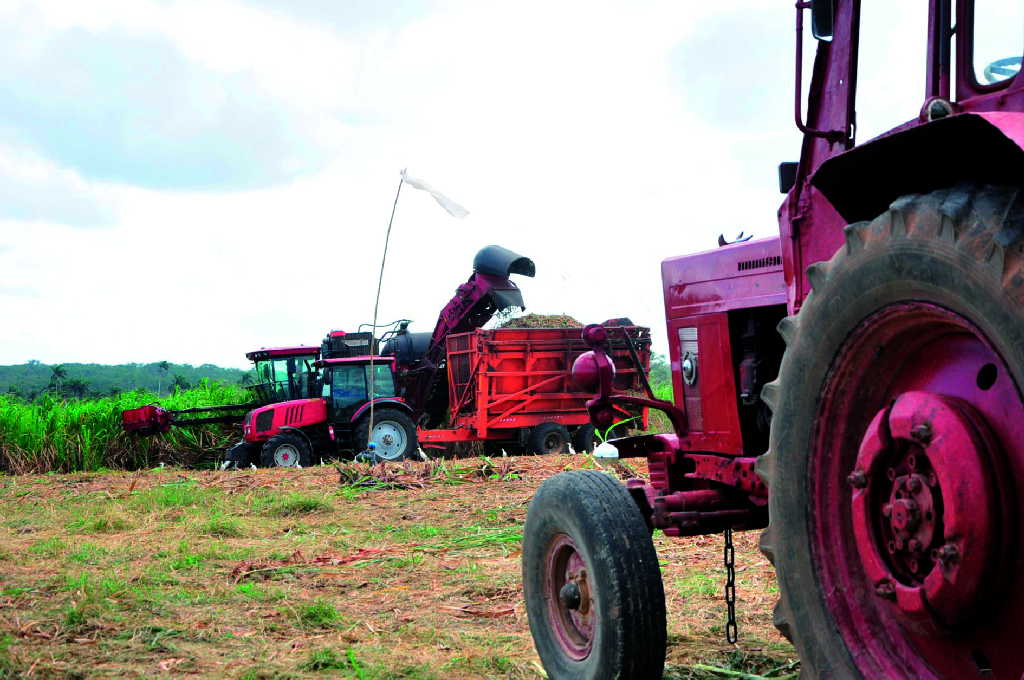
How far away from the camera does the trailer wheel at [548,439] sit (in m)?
16.6

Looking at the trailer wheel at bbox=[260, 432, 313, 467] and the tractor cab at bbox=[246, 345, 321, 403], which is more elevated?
the tractor cab at bbox=[246, 345, 321, 403]

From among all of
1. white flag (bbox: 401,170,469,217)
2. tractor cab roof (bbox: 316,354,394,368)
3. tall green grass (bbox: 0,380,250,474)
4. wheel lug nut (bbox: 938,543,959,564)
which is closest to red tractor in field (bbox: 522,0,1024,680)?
wheel lug nut (bbox: 938,543,959,564)

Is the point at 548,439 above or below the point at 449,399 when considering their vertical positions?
below

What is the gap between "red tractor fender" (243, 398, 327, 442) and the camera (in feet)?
54.2

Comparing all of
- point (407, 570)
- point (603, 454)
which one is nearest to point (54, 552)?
point (407, 570)

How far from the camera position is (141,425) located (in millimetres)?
17719

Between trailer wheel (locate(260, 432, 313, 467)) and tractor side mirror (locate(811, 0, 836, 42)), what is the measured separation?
14.6m

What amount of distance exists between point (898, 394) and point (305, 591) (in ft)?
15.4

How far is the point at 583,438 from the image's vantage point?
1744cm

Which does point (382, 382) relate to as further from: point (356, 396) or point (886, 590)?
point (886, 590)

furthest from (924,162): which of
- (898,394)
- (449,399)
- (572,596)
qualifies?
(449,399)

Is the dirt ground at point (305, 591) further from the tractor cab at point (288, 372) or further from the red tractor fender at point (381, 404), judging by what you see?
the tractor cab at point (288, 372)

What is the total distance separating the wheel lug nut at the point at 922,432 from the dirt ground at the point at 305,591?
2143 mm

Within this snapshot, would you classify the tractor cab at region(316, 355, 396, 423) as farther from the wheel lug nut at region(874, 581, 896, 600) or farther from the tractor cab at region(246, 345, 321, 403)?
the wheel lug nut at region(874, 581, 896, 600)
